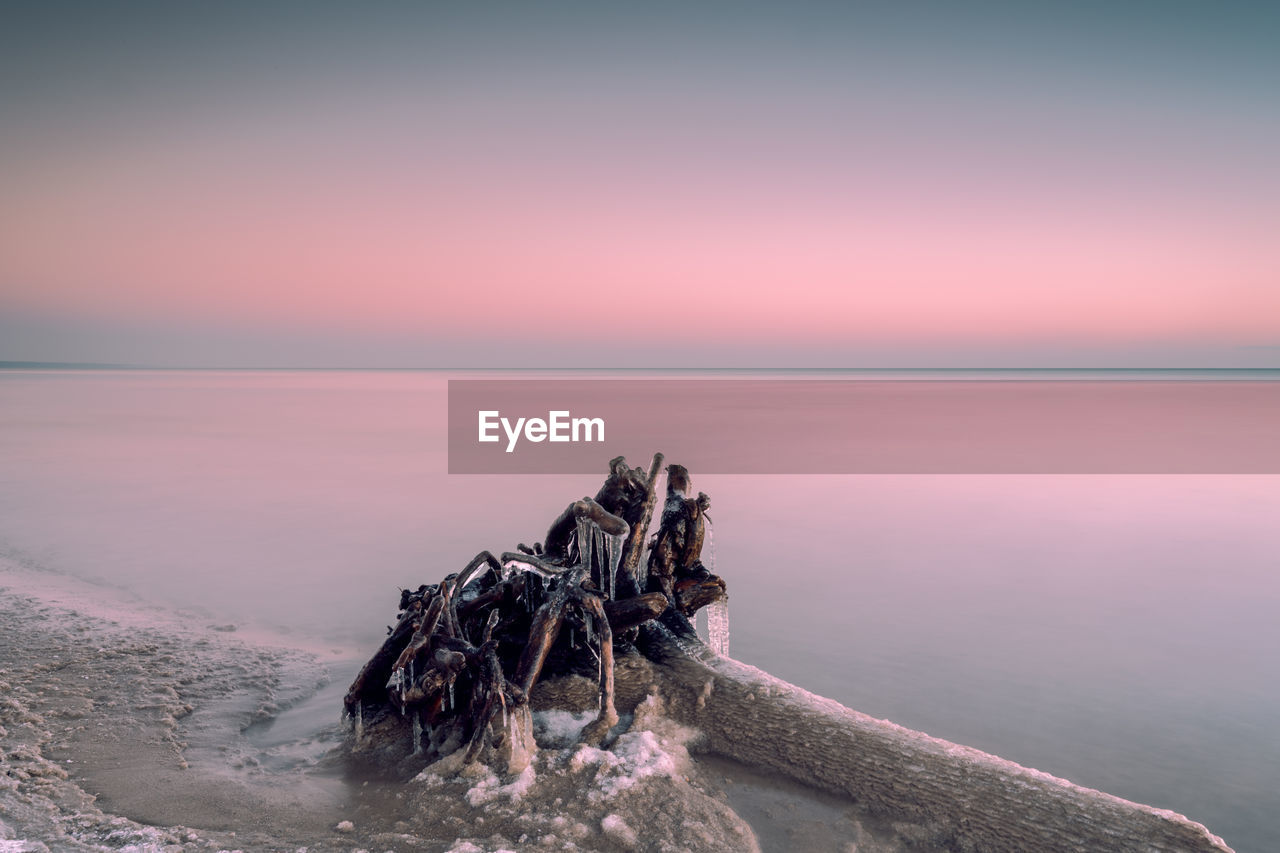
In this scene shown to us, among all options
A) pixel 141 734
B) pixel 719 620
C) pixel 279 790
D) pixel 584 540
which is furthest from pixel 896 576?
pixel 141 734

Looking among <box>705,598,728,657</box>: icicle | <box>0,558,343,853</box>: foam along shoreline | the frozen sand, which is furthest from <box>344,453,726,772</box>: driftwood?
<box>0,558,343,853</box>: foam along shoreline

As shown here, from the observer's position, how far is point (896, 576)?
486 inches

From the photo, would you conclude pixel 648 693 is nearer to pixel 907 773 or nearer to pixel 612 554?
pixel 612 554

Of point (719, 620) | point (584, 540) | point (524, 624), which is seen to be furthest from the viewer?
point (719, 620)

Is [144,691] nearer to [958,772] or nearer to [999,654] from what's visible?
[958,772]

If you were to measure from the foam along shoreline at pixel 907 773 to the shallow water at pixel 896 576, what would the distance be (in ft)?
5.70

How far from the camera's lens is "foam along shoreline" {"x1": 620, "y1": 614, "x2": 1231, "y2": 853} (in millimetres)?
4262

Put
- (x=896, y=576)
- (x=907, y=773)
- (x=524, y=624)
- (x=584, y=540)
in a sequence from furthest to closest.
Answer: (x=896, y=576) < (x=584, y=540) < (x=524, y=624) < (x=907, y=773)

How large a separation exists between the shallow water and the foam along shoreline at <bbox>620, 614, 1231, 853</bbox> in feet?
5.70

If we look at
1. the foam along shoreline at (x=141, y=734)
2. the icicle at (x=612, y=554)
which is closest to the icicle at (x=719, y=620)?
the icicle at (x=612, y=554)

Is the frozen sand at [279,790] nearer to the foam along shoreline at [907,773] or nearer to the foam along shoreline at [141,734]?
the foam along shoreline at [141,734]

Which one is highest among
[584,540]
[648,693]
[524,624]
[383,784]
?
[584,540]

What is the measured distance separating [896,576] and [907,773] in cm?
781

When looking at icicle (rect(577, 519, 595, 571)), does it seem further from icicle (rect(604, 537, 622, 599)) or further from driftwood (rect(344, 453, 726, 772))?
icicle (rect(604, 537, 622, 599))
